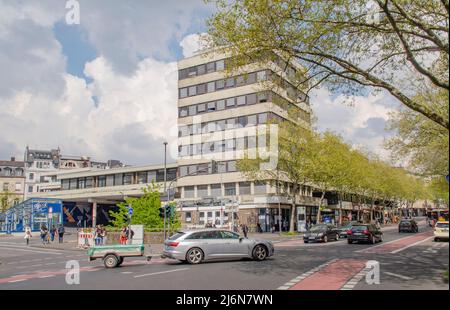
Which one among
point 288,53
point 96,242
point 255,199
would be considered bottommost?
point 96,242

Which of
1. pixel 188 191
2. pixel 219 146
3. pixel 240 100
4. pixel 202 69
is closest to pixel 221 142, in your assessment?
pixel 219 146

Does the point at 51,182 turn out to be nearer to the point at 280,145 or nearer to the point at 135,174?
the point at 135,174

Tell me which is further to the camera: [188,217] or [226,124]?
[188,217]

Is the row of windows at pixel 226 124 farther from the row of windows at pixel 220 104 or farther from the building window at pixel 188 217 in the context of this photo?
the building window at pixel 188 217

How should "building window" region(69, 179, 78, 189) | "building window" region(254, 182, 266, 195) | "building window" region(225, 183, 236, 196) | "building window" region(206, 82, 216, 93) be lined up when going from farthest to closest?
1. "building window" region(69, 179, 78, 189)
2. "building window" region(206, 82, 216, 93)
3. "building window" region(225, 183, 236, 196)
4. "building window" region(254, 182, 266, 195)

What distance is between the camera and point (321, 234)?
36625mm

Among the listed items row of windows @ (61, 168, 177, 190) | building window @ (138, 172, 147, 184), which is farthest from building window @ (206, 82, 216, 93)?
building window @ (138, 172, 147, 184)

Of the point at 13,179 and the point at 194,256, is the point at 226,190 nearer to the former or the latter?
the point at 194,256

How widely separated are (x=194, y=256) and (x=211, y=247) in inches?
33.2

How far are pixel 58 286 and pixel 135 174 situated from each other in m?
63.7

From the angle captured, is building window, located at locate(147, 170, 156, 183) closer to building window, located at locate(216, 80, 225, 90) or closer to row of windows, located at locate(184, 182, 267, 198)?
row of windows, located at locate(184, 182, 267, 198)

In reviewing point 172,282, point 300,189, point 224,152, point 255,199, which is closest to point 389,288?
point 172,282

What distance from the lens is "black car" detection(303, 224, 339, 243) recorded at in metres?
36.5

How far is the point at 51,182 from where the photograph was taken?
110250 mm
